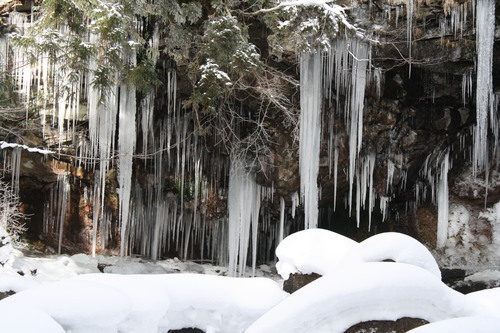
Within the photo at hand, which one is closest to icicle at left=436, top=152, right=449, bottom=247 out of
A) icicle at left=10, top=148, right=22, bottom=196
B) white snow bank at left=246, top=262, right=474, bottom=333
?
white snow bank at left=246, top=262, right=474, bottom=333

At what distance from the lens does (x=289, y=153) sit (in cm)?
1135

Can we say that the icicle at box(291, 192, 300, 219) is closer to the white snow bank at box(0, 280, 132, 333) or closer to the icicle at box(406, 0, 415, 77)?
the icicle at box(406, 0, 415, 77)

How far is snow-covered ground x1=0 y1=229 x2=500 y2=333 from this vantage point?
280cm

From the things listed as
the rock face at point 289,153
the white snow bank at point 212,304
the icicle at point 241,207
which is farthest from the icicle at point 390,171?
the white snow bank at point 212,304

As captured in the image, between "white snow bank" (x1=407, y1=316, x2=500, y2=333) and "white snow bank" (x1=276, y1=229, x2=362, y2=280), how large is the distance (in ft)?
7.16

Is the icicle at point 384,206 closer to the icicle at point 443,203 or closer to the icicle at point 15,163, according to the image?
the icicle at point 443,203

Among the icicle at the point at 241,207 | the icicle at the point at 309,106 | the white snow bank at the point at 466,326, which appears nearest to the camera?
the white snow bank at the point at 466,326

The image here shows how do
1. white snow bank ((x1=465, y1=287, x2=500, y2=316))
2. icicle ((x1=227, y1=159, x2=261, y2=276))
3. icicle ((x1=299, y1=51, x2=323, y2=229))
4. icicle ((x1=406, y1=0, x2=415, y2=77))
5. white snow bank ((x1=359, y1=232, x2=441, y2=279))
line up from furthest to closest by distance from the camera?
icicle ((x1=227, y1=159, x2=261, y2=276)) → icicle ((x1=299, y1=51, x2=323, y2=229)) → icicle ((x1=406, y1=0, x2=415, y2=77)) → white snow bank ((x1=359, y1=232, x2=441, y2=279)) → white snow bank ((x1=465, y1=287, x2=500, y2=316))

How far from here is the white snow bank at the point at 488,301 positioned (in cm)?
328

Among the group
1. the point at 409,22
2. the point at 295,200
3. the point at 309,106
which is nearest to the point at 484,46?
the point at 409,22

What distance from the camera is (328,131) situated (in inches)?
451

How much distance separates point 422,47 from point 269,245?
24.4 feet

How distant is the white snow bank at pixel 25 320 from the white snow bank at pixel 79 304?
0.11 meters

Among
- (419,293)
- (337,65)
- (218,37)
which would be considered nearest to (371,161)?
(337,65)
